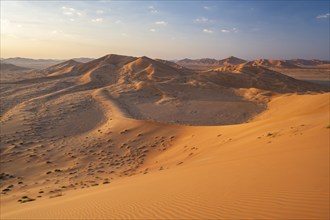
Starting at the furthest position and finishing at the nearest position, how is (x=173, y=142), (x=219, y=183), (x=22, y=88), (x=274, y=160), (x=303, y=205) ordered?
(x=22, y=88) → (x=173, y=142) → (x=274, y=160) → (x=219, y=183) → (x=303, y=205)

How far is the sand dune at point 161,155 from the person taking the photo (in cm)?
525

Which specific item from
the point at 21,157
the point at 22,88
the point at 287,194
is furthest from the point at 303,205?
the point at 22,88

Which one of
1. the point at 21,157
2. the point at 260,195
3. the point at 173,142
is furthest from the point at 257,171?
the point at 21,157

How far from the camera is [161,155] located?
14195mm

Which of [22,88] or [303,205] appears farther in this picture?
[22,88]

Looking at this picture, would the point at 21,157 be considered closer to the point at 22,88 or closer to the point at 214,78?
the point at 22,88

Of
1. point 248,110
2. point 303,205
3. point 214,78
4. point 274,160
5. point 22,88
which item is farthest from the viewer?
point 214,78

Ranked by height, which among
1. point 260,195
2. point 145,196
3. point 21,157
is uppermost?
point 260,195

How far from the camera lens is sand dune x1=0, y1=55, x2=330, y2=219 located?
525 centimetres

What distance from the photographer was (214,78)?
4531 centimetres

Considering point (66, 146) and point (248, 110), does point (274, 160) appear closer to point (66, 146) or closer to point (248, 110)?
point (66, 146)

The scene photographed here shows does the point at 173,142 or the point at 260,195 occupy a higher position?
the point at 260,195

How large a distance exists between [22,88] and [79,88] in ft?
23.5

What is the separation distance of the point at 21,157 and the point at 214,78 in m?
34.6
